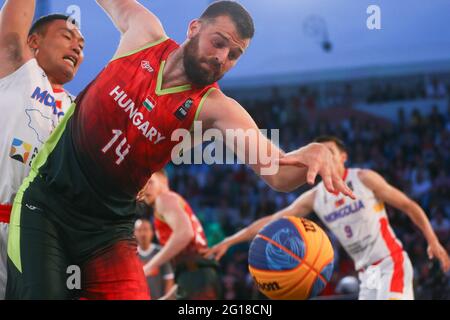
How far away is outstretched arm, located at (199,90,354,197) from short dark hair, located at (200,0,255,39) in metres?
0.36

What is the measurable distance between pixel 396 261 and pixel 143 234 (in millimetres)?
4092

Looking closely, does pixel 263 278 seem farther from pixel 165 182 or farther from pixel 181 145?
pixel 165 182

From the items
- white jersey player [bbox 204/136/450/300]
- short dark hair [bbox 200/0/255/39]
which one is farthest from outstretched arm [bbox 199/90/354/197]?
white jersey player [bbox 204/136/450/300]

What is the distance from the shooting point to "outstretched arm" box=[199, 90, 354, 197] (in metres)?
3.14

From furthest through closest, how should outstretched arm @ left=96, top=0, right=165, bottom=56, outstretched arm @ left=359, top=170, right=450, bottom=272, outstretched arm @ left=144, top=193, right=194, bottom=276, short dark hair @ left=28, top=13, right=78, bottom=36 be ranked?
outstretched arm @ left=144, top=193, right=194, bottom=276 < outstretched arm @ left=359, top=170, right=450, bottom=272 < short dark hair @ left=28, top=13, right=78, bottom=36 < outstretched arm @ left=96, top=0, right=165, bottom=56

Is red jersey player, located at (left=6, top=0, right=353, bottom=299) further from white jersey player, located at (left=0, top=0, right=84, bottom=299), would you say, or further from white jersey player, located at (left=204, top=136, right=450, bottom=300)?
white jersey player, located at (left=204, top=136, right=450, bottom=300)

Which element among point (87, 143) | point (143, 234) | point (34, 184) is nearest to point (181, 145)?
point (87, 143)

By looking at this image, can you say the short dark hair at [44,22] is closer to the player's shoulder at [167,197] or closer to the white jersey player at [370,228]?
the player's shoulder at [167,197]

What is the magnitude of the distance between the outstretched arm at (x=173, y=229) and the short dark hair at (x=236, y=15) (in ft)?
10.4

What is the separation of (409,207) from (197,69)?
3564 millimetres

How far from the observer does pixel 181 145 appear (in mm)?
3994

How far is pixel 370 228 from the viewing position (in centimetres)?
693

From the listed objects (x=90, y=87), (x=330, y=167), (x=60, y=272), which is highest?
(x=90, y=87)
